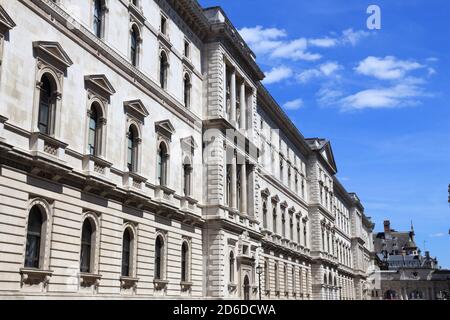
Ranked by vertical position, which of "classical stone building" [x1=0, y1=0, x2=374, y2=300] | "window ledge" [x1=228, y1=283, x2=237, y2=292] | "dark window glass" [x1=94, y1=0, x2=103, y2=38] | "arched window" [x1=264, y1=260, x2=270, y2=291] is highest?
"dark window glass" [x1=94, y1=0, x2=103, y2=38]

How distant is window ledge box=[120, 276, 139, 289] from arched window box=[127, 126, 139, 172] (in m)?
5.44

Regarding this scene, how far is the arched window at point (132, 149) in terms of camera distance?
28206 mm

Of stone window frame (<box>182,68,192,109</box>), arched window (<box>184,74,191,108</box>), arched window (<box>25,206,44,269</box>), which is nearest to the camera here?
arched window (<box>25,206,44,269</box>)

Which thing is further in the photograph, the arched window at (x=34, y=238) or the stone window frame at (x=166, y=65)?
the stone window frame at (x=166, y=65)

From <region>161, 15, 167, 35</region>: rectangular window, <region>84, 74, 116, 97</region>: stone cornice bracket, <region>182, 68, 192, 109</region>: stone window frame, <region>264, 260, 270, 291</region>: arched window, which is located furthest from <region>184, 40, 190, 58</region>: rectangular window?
<region>264, 260, 270, 291</region>: arched window

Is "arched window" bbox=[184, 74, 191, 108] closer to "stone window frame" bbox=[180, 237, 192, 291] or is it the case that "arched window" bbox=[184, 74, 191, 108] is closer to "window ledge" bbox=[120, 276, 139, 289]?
"stone window frame" bbox=[180, 237, 192, 291]

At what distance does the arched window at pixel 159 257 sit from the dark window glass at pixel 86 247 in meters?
6.89

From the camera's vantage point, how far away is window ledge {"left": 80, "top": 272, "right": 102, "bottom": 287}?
22719mm

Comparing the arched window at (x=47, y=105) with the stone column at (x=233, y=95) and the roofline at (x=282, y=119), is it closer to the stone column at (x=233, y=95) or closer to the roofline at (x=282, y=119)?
the stone column at (x=233, y=95)

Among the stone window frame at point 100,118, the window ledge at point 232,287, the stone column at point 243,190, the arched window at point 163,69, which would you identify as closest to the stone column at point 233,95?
the stone column at point 243,190

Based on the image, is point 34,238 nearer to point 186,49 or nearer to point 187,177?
point 187,177

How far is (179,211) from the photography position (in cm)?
3225

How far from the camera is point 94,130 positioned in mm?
25156
